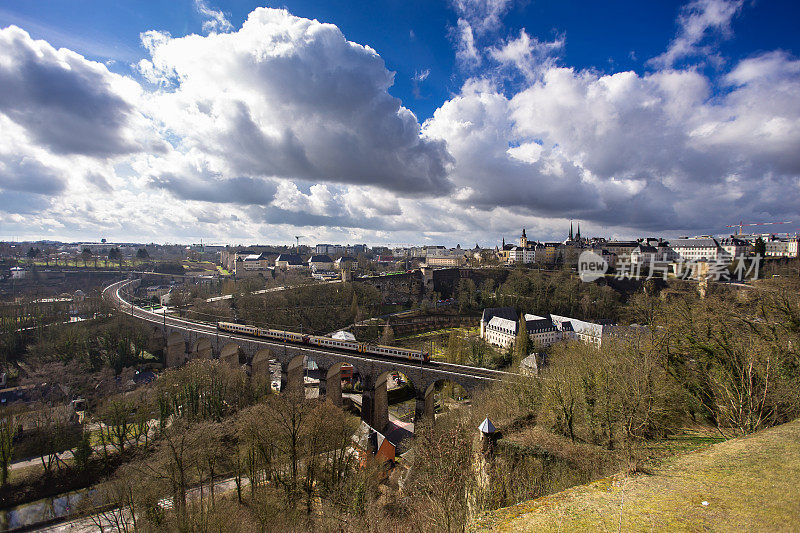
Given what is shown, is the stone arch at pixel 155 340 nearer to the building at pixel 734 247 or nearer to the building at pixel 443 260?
the building at pixel 443 260

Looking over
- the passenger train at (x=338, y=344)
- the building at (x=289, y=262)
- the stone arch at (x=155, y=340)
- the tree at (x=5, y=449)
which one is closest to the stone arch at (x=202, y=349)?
the passenger train at (x=338, y=344)

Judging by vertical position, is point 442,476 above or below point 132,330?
above

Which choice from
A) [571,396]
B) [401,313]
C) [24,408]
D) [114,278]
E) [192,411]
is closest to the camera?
[571,396]

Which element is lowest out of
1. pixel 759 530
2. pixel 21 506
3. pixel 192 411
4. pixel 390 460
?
pixel 21 506

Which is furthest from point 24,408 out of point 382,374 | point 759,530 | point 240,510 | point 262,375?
point 759,530

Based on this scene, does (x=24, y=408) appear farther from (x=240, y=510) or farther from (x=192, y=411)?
(x=240, y=510)

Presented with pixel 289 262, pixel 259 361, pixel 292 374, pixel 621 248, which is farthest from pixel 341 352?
pixel 621 248

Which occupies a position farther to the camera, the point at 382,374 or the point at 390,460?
the point at 382,374

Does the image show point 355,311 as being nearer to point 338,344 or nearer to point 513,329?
point 513,329

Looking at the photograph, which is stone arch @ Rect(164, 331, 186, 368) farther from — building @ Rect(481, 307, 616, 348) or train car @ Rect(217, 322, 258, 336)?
building @ Rect(481, 307, 616, 348)

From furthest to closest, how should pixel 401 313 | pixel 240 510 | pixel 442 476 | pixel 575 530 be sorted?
pixel 401 313, pixel 240 510, pixel 442 476, pixel 575 530
